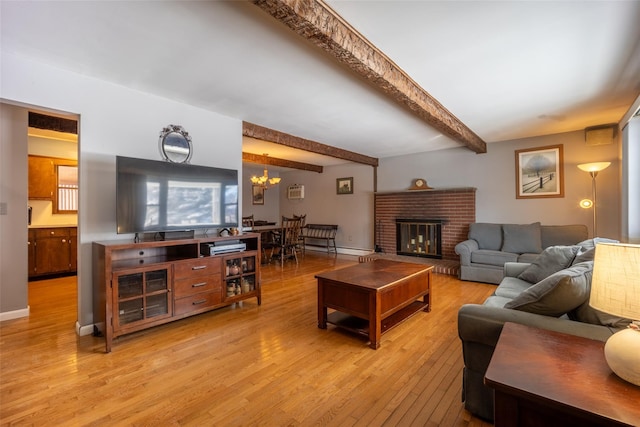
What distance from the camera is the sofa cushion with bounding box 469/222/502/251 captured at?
4.86 m

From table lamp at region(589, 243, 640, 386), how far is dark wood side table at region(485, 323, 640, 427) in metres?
0.06

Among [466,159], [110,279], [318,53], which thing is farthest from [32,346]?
[466,159]

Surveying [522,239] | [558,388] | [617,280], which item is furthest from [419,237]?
[558,388]

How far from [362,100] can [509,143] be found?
346 cm

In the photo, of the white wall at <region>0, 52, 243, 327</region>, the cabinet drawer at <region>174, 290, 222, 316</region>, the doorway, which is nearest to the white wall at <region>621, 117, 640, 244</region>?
the cabinet drawer at <region>174, 290, 222, 316</region>

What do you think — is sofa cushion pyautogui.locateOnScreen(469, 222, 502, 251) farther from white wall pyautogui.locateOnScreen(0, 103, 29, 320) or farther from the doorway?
the doorway

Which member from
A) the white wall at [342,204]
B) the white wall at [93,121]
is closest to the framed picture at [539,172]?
the white wall at [342,204]

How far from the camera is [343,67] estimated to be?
2512mm

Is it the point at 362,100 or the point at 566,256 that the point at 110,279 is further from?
the point at 566,256

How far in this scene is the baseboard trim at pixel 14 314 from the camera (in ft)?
9.92

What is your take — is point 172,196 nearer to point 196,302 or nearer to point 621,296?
point 196,302

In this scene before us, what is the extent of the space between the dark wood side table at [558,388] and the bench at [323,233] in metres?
6.30

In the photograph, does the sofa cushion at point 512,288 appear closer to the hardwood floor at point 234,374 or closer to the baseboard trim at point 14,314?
the hardwood floor at point 234,374

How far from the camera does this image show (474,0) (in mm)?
1706
